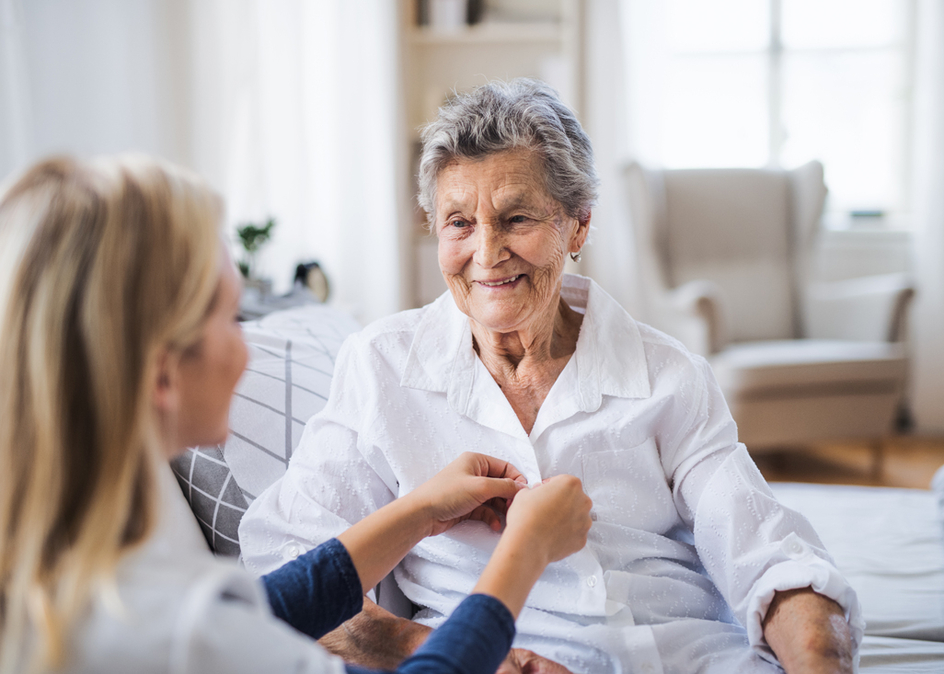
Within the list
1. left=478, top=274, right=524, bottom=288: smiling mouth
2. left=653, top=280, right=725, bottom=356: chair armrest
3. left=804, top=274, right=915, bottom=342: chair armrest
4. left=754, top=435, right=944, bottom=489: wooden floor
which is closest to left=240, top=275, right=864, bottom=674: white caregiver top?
left=478, top=274, right=524, bottom=288: smiling mouth

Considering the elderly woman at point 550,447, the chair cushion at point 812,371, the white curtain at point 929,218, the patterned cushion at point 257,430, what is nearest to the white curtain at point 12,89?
the patterned cushion at point 257,430

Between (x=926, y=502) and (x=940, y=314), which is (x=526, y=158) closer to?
(x=926, y=502)

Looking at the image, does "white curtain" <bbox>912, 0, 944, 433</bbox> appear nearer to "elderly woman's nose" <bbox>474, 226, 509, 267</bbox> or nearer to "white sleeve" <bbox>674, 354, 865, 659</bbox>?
"white sleeve" <bbox>674, 354, 865, 659</bbox>

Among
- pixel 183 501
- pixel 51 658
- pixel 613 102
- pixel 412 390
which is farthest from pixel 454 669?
pixel 613 102

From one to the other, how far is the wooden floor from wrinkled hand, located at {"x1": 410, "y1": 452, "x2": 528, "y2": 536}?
233cm

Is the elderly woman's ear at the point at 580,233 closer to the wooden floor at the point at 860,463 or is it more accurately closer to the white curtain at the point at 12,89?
the white curtain at the point at 12,89

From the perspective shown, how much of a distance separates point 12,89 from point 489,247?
1.81m

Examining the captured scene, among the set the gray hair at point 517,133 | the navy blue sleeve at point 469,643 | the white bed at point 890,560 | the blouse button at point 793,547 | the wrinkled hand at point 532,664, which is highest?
the gray hair at point 517,133

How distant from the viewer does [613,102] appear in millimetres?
3828

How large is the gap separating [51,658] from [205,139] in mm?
3238

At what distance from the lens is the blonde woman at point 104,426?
52 centimetres

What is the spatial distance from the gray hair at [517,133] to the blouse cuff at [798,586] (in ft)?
1.95

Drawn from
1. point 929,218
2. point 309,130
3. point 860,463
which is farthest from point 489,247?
point 929,218

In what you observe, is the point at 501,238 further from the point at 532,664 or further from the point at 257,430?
the point at 532,664
